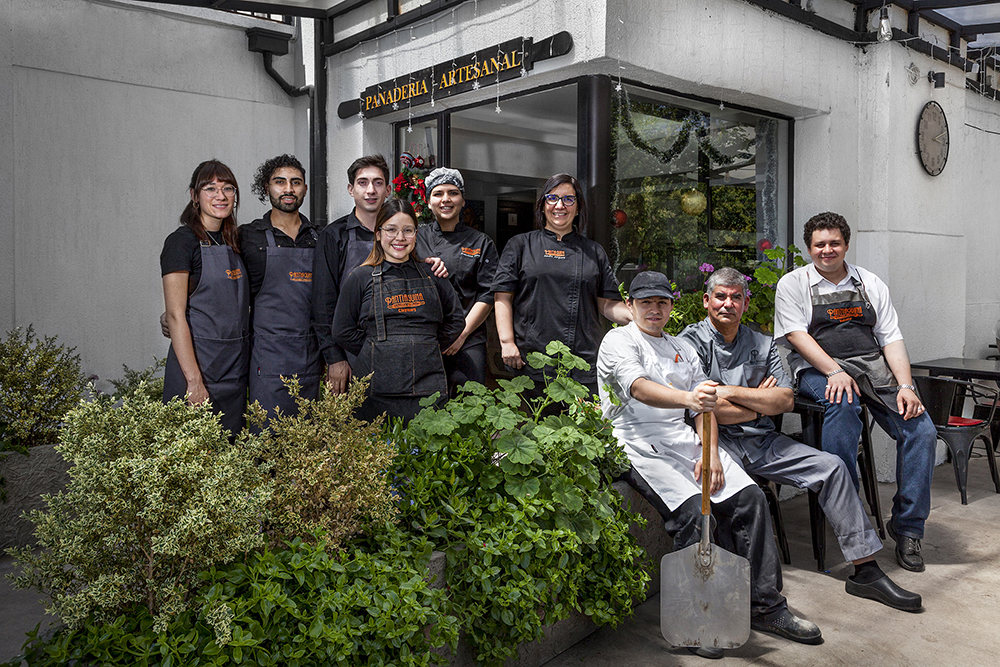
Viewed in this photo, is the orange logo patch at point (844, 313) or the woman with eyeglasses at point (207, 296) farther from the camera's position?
the orange logo patch at point (844, 313)

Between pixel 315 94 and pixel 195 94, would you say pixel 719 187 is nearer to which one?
pixel 315 94

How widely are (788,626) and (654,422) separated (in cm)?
96

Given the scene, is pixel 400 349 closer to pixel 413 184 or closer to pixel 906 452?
pixel 906 452

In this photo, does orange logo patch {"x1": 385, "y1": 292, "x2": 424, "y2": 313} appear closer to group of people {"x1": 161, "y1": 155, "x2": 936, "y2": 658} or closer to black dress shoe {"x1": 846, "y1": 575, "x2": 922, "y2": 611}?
group of people {"x1": 161, "y1": 155, "x2": 936, "y2": 658}

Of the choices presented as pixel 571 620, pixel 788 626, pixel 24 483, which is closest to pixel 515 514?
pixel 571 620

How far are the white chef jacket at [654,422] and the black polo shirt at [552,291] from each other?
573 mm

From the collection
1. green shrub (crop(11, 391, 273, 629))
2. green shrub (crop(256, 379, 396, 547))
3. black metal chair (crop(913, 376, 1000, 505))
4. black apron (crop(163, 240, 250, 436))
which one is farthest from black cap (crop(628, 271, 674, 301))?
black metal chair (crop(913, 376, 1000, 505))

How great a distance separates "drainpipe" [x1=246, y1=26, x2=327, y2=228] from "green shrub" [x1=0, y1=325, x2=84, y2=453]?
2.76m

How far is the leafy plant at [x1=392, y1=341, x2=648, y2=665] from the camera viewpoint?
2736 mm

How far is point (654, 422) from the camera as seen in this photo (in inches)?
139

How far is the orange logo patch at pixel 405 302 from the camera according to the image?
3496 mm

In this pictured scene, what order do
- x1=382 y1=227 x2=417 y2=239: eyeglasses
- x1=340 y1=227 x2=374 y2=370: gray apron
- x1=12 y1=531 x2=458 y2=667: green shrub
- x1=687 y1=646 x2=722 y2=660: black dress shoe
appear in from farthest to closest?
x1=340 y1=227 x2=374 y2=370: gray apron < x1=382 y1=227 x2=417 y2=239: eyeglasses < x1=687 y1=646 x2=722 y2=660: black dress shoe < x1=12 y1=531 x2=458 y2=667: green shrub

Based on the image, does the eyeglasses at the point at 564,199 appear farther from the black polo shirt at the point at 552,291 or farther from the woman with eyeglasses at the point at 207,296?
the woman with eyeglasses at the point at 207,296

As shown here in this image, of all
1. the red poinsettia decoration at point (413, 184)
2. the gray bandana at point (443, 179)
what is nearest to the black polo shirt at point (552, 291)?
the gray bandana at point (443, 179)
